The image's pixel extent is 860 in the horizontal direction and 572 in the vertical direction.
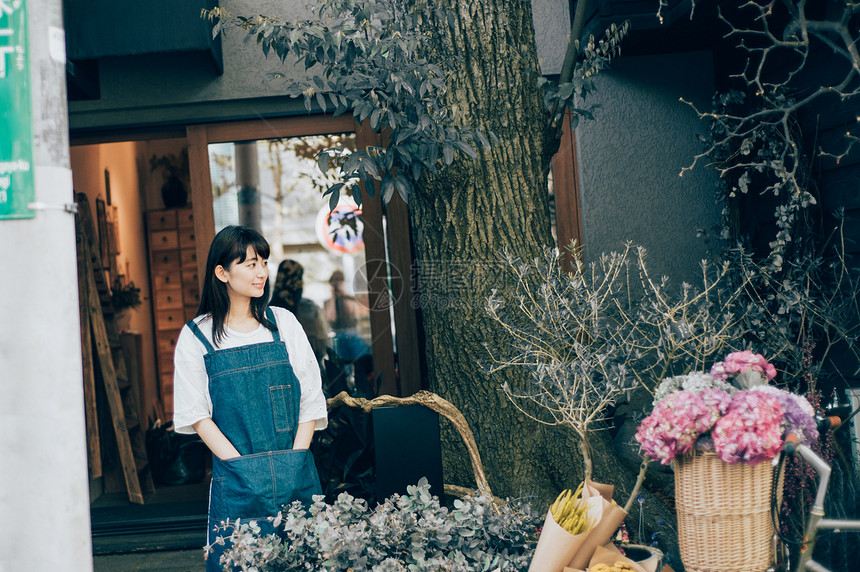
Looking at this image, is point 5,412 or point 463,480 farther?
point 463,480

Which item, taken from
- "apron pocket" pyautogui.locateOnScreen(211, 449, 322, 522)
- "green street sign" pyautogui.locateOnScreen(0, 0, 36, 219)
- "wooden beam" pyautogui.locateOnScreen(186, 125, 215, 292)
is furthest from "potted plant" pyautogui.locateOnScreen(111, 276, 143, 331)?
"green street sign" pyautogui.locateOnScreen(0, 0, 36, 219)

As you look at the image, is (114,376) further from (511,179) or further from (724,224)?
(724,224)

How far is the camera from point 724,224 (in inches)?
191

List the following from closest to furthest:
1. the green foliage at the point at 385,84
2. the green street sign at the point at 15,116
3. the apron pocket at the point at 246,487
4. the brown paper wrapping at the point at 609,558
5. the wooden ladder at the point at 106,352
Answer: the green street sign at the point at 15,116
the brown paper wrapping at the point at 609,558
the apron pocket at the point at 246,487
the green foliage at the point at 385,84
the wooden ladder at the point at 106,352

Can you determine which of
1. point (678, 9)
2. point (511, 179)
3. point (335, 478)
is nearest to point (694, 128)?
point (678, 9)

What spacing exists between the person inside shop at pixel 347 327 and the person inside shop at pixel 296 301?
3.8 inches

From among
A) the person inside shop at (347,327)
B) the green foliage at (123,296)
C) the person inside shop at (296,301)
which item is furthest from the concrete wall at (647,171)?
the green foliage at (123,296)

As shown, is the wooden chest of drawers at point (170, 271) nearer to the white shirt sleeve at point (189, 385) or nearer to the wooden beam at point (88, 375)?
the wooden beam at point (88, 375)

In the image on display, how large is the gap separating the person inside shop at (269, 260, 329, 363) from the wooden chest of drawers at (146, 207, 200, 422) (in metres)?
2.00

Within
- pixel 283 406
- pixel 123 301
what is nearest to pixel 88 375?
pixel 123 301

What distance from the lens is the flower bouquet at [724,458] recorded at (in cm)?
200

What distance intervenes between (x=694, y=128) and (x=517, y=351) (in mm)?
2555

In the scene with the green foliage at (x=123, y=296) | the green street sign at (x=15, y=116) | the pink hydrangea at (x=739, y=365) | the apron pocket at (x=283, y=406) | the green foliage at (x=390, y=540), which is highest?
the green street sign at (x=15, y=116)

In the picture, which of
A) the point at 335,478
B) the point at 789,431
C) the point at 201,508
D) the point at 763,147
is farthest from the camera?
the point at 201,508
